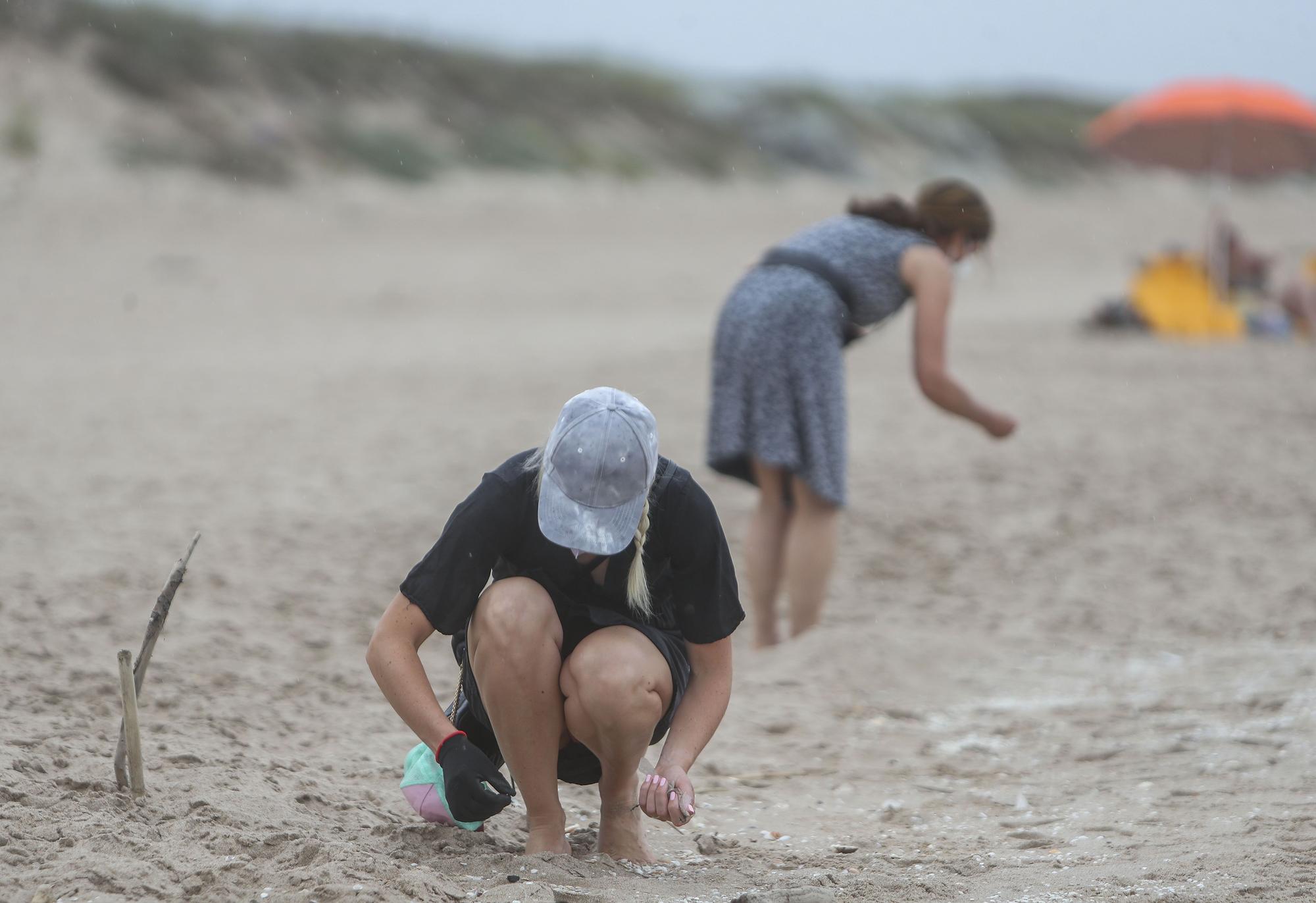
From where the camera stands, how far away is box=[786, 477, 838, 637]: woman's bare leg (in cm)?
405

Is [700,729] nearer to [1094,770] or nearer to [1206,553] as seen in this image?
[1094,770]

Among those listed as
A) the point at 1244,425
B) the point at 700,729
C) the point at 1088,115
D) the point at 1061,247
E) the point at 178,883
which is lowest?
the point at 178,883

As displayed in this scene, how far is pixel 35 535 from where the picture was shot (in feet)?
14.9

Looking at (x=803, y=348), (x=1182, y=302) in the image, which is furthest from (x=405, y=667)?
(x=1182, y=302)

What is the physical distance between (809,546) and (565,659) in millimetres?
1762

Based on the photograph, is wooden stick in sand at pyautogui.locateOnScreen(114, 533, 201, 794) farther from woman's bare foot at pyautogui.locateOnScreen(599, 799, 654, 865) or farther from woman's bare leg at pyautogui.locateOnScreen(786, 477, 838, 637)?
woman's bare leg at pyautogui.locateOnScreen(786, 477, 838, 637)

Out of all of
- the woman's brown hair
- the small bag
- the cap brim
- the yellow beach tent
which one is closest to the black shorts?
the small bag

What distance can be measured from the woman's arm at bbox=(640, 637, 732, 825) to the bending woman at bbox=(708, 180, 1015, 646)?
150cm

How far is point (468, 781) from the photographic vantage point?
2.27m

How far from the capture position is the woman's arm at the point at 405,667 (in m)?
2.32

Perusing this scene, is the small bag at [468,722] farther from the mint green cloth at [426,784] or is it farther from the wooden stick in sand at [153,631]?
the wooden stick in sand at [153,631]

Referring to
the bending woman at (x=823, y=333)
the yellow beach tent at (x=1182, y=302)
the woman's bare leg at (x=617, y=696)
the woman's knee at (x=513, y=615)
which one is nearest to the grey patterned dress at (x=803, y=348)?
the bending woman at (x=823, y=333)

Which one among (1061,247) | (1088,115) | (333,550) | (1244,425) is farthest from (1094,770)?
(1088,115)

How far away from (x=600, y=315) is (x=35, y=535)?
26.3 ft
